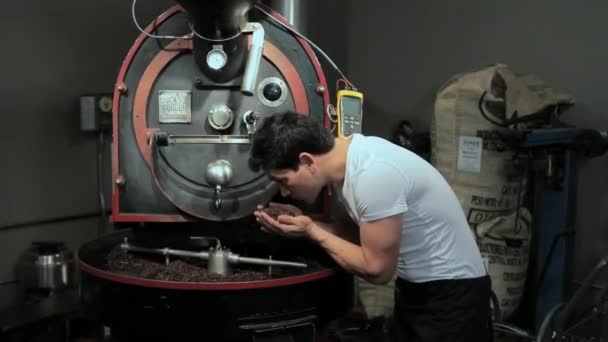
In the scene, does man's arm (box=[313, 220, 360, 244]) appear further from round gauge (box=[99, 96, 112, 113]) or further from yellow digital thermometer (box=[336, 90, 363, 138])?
round gauge (box=[99, 96, 112, 113])

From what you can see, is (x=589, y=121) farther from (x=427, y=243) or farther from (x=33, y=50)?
(x=33, y=50)

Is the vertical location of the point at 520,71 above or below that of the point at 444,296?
above

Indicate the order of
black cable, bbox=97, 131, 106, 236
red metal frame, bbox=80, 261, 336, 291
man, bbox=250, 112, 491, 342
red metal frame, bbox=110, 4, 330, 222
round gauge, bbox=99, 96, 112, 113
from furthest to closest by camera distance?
1. black cable, bbox=97, 131, 106, 236
2. round gauge, bbox=99, 96, 112, 113
3. red metal frame, bbox=110, 4, 330, 222
4. man, bbox=250, 112, 491, 342
5. red metal frame, bbox=80, 261, 336, 291

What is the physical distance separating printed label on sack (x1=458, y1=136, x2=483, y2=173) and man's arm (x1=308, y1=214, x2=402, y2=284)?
1.12 metres

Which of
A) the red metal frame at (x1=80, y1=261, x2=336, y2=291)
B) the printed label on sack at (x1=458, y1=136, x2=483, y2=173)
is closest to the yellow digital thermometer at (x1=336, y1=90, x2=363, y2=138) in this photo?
the red metal frame at (x1=80, y1=261, x2=336, y2=291)

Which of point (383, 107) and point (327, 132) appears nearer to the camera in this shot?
point (327, 132)

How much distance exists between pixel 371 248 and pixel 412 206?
0.14 metres

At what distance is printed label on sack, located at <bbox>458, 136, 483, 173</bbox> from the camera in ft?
6.89

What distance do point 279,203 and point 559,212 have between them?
121 cm

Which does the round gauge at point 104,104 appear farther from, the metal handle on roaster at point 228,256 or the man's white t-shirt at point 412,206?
the man's white t-shirt at point 412,206

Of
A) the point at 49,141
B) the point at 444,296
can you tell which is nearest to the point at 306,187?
the point at 444,296

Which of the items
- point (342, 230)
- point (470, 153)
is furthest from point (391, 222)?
point (470, 153)

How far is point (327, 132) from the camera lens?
113cm

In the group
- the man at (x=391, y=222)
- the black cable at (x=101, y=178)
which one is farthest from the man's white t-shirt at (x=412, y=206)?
the black cable at (x=101, y=178)
